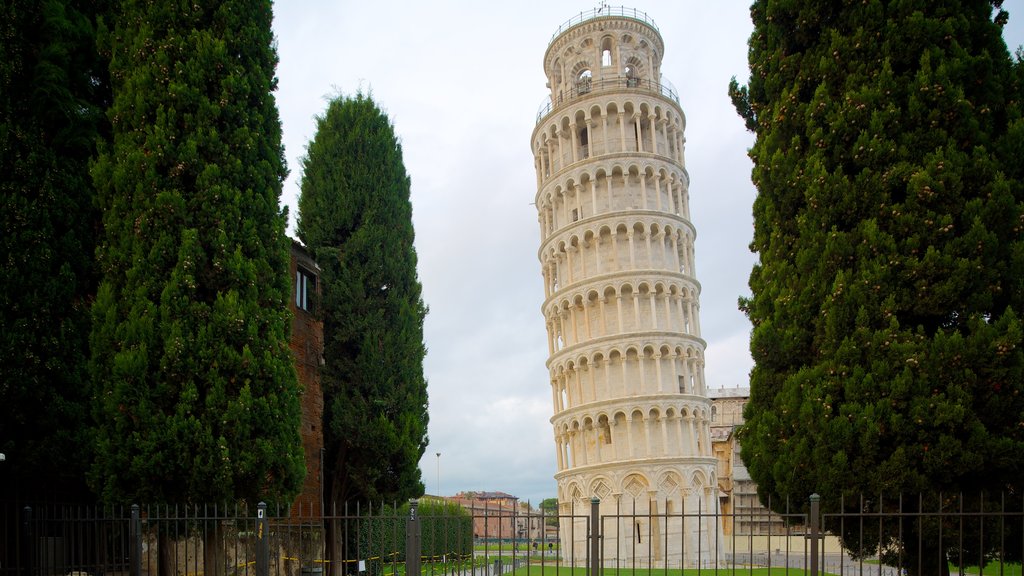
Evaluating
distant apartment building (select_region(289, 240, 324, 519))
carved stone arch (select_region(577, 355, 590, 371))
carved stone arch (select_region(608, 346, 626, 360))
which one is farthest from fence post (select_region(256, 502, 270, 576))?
carved stone arch (select_region(577, 355, 590, 371))

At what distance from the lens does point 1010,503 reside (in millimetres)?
9875

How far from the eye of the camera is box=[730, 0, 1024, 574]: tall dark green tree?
9.73m

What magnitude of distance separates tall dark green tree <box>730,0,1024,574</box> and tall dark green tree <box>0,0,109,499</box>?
1014 centimetres

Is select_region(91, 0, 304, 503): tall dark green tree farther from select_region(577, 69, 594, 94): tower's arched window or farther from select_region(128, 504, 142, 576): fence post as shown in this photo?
select_region(577, 69, 594, 94): tower's arched window

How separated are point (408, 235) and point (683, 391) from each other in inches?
987

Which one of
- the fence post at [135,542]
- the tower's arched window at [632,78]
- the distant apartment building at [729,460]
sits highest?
the tower's arched window at [632,78]

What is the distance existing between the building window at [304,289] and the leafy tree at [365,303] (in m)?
0.32

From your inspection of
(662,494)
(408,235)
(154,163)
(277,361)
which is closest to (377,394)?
(408,235)

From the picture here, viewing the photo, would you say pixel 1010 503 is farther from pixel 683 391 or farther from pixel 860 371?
pixel 683 391

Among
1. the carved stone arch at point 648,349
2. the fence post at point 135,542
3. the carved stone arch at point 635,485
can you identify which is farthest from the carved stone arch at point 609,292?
the fence post at point 135,542

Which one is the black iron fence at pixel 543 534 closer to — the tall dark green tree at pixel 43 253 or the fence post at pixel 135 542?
the fence post at pixel 135 542

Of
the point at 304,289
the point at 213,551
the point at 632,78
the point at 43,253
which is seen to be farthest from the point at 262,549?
the point at 632,78

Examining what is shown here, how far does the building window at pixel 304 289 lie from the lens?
21562 mm

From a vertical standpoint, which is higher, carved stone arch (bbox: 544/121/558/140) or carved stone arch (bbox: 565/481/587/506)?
carved stone arch (bbox: 544/121/558/140)
